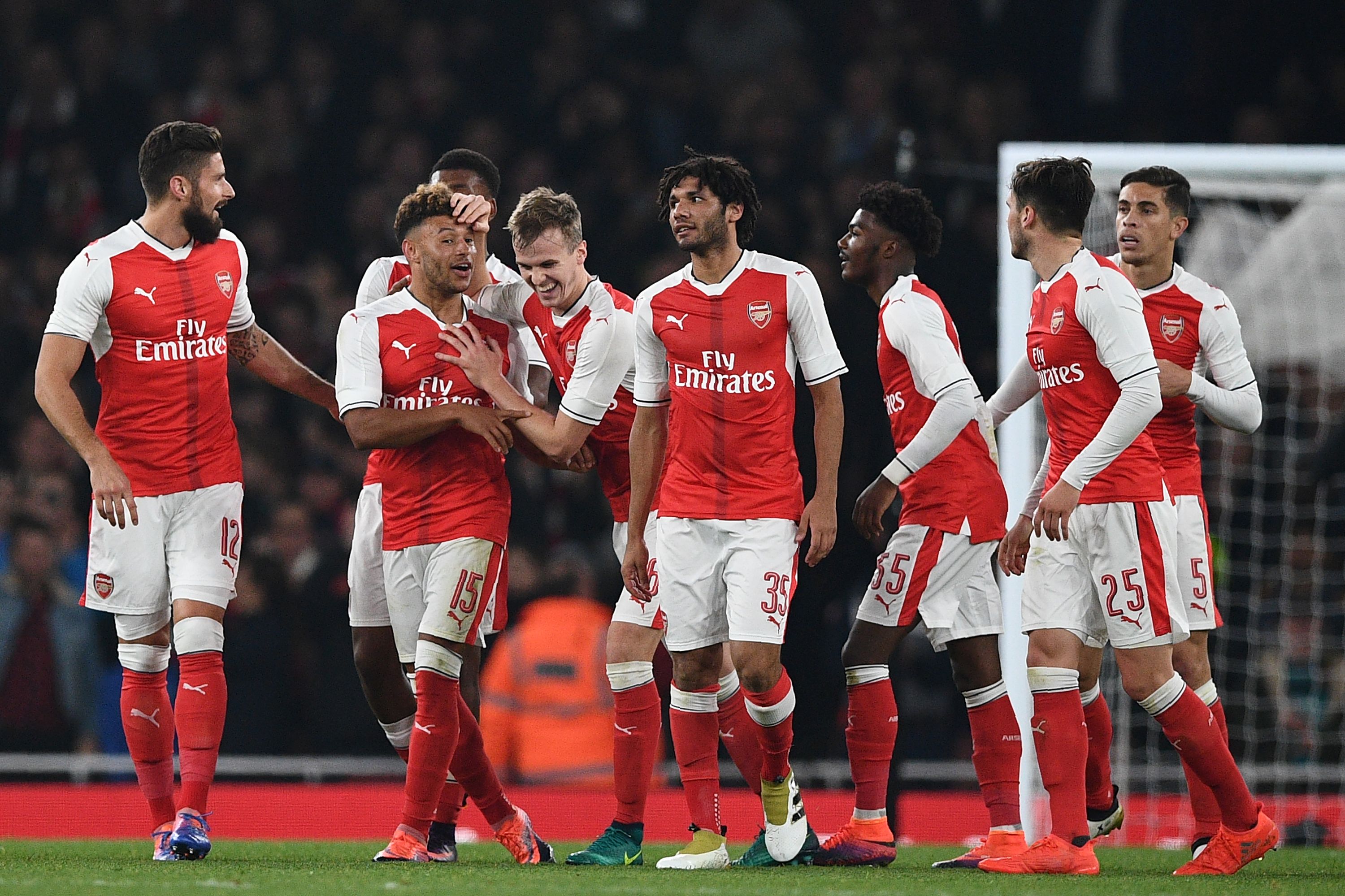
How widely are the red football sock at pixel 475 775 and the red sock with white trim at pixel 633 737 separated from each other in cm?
44

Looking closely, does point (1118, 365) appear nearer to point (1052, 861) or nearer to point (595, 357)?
point (1052, 861)

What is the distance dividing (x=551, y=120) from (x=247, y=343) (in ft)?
21.0

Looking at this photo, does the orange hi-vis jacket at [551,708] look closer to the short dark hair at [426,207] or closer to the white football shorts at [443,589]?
the white football shorts at [443,589]

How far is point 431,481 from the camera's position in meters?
5.62

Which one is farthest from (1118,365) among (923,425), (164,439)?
(164,439)

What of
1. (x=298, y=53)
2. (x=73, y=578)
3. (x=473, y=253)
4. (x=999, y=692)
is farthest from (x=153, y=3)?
(x=999, y=692)

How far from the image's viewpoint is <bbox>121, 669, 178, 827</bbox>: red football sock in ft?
18.6

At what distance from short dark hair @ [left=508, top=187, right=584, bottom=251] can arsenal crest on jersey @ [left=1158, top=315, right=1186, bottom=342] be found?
2.06 m

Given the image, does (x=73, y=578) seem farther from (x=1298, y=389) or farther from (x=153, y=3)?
(x=1298, y=389)

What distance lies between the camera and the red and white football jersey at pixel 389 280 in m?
6.00

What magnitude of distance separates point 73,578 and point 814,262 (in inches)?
193

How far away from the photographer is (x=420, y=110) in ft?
40.7

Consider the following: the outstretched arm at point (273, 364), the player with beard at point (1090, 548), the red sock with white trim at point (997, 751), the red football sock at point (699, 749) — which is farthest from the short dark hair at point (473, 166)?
the red sock with white trim at point (997, 751)

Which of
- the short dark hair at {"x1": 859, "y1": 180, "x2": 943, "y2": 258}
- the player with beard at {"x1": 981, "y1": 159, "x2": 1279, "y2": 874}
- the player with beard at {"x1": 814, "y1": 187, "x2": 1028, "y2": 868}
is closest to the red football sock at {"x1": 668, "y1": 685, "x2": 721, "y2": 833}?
the player with beard at {"x1": 814, "y1": 187, "x2": 1028, "y2": 868}
